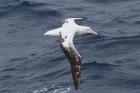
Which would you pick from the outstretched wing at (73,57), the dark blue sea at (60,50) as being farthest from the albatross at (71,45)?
the dark blue sea at (60,50)

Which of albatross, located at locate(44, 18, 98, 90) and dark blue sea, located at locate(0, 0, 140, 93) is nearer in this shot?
albatross, located at locate(44, 18, 98, 90)

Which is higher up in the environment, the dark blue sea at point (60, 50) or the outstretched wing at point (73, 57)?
the outstretched wing at point (73, 57)

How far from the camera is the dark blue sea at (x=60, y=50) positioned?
1753cm

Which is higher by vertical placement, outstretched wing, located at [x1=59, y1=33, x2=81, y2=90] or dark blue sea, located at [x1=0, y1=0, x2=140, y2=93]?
outstretched wing, located at [x1=59, y1=33, x2=81, y2=90]

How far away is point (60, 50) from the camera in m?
20.6

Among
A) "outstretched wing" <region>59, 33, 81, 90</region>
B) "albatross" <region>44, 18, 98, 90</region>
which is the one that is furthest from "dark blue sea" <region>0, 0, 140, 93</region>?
"outstretched wing" <region>59, 33, 81, 90</region>

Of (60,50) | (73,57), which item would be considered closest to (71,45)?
(73,57)

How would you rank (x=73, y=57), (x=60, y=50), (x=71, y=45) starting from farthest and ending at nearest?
(x=60, y=50) → (x=71, y=45) → (x=73, y=57)

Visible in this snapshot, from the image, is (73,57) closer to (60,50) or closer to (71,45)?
(71,45)

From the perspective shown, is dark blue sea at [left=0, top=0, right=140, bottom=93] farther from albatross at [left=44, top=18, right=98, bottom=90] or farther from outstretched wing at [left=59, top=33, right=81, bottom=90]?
outstretched wing at [left=59, top=33, right=81, bottom=90]

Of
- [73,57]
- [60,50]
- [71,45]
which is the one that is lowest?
[60,50]

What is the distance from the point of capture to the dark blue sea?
57.5 ft

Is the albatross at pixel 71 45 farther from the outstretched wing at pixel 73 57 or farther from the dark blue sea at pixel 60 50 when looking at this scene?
the dark blue sea at pixel 60 50

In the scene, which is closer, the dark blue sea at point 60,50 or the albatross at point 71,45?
the albatross at point 71,45
